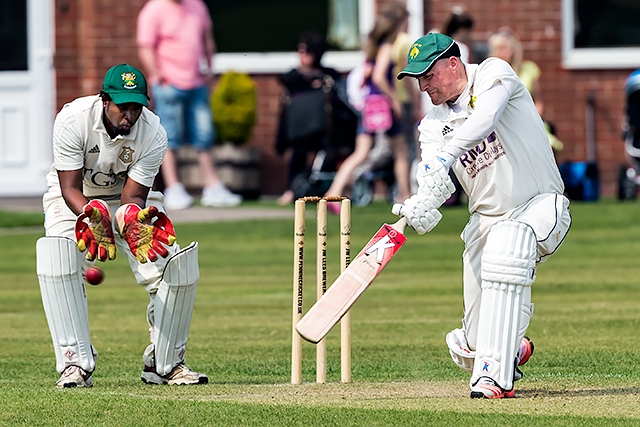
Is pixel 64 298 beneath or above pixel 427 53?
beneath

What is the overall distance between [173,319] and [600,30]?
12.5m

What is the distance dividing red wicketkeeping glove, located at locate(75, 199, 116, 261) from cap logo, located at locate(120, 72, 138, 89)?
569 mm

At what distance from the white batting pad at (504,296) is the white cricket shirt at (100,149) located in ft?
5.95

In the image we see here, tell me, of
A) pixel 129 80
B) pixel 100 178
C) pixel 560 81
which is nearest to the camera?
pixel 129 80

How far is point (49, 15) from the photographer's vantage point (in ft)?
60.8

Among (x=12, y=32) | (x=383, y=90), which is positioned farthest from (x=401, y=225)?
(x=12, y=32)

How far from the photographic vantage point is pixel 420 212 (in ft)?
20.7

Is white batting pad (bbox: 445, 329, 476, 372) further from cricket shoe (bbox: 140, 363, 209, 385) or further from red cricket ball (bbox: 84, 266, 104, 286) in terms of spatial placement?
red cricket ball (bbox: 84, 266, 104, 286)

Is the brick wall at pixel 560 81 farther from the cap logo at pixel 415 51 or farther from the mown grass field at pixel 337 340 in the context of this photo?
the cap logo at pixel 415 51

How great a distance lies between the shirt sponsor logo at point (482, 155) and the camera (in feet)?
21.3

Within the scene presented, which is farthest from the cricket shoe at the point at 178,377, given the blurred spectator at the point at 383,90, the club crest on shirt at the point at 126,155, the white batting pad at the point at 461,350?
the blurred spectator at the point at 383,90

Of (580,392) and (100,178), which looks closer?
(580,392)

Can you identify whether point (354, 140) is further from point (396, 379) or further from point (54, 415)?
point (54, 415)

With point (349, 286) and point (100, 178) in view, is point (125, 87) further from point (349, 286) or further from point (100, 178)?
point (349, 286)
